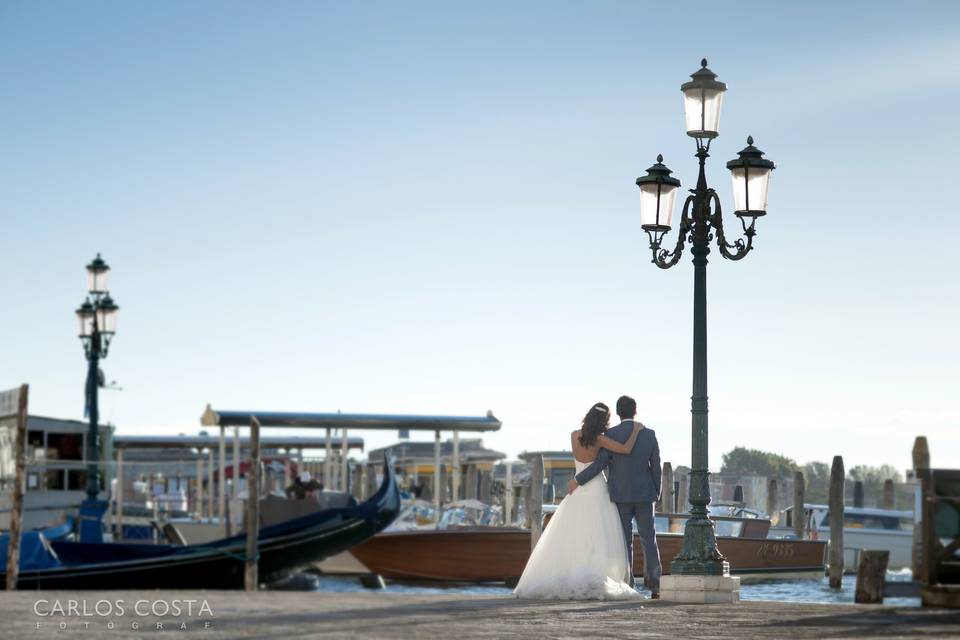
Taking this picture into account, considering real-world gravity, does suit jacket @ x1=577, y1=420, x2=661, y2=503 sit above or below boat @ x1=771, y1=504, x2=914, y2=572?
above

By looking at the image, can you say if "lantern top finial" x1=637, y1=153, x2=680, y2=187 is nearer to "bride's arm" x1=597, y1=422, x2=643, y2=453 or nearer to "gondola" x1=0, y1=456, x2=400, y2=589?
"bride's arm" x1=597, y1=422, x2=643, y2=453

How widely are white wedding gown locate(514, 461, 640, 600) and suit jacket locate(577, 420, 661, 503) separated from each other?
15 cm

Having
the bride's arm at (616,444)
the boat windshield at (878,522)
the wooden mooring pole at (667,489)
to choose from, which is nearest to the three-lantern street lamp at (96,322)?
the wooden mooring pole at (667,489)

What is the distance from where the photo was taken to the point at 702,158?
580 inches

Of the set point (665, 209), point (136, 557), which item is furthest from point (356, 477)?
point (665, 209)

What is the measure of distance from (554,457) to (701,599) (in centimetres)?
3400

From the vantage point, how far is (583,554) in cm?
1361

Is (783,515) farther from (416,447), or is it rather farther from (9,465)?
(416,447)

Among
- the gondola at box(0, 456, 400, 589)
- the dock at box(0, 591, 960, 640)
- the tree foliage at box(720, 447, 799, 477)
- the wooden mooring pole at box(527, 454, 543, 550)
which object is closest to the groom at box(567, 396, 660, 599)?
the dock at box(0, 591, 960, 640)

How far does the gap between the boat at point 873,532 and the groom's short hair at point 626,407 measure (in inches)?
866

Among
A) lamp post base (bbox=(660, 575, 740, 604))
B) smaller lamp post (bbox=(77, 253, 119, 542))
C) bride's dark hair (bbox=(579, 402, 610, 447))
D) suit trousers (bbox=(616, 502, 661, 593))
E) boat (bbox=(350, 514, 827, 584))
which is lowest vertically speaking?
boat (bbox=(350, 514, 827, 584))

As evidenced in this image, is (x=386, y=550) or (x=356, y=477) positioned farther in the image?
(x=356, y=477)

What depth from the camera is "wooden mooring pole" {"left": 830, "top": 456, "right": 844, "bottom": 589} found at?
1113 inches

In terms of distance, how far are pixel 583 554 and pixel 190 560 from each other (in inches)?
432
